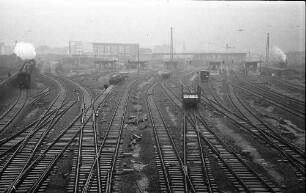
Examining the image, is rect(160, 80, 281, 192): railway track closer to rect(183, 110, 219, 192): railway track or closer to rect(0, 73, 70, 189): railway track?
rect(183, 110, 219, 192): railway track

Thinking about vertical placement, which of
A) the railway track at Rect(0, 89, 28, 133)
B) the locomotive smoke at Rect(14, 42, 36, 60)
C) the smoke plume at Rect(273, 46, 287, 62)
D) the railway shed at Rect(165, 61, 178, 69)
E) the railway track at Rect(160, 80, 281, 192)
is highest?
the smoke plume at Rect(273, 46, 287, 62)

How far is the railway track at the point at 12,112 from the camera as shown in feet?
49.5

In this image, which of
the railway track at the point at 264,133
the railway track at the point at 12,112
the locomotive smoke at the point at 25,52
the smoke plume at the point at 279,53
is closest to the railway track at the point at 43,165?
the railway track at the point at 12,112

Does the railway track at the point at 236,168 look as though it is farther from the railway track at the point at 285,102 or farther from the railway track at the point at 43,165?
the railway track at the point at 285,102

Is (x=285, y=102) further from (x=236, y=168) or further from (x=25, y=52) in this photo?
(x=25, y=52)

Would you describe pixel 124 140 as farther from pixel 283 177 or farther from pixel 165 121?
pixel 283 177

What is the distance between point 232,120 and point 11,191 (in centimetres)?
1242

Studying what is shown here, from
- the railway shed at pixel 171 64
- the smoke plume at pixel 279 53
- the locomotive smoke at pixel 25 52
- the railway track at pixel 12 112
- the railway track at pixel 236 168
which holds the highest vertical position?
the smoke plume at pixel 279 53

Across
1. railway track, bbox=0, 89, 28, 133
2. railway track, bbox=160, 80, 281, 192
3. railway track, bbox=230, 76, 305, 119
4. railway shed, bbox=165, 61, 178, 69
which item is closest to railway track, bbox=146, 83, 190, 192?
railway track, bbox=160, 80, 281, 192

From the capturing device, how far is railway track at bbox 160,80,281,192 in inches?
348

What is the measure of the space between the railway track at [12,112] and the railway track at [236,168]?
382 inches

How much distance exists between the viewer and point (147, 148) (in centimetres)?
1230

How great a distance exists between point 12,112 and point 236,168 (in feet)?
43.1

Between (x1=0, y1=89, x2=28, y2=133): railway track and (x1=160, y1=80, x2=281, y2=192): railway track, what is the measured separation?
31.8ft
